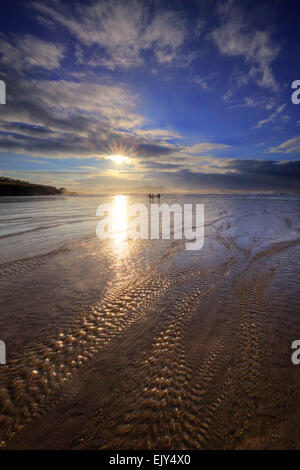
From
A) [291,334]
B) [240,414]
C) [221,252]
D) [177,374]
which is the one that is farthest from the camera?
[221,252]

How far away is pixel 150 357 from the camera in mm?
2385

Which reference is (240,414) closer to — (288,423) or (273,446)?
(273,446)

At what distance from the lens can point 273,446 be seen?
1572 millimetres

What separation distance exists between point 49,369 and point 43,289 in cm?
215

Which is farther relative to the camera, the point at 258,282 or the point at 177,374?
the point at 258,282

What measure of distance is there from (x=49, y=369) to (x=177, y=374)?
1.56 meters

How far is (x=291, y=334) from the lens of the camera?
2.74 meters

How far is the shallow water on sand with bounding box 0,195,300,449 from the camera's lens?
1.66 meters

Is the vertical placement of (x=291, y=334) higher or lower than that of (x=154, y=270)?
lower

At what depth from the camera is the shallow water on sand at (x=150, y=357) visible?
166 centimetres

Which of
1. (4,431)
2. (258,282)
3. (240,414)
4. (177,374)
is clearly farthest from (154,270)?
(4,431)
